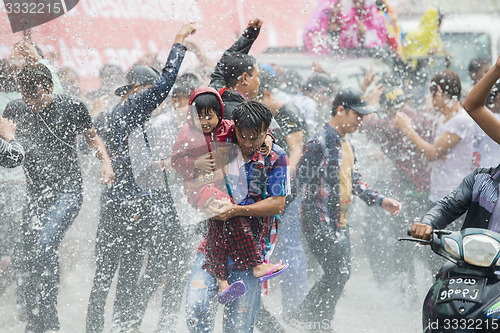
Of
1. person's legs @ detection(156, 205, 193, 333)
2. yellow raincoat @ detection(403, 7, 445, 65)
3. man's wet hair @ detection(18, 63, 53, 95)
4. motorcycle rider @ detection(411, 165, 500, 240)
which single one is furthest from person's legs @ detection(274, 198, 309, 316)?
yellow raincoat @ detection(403, 7, 445, 65)

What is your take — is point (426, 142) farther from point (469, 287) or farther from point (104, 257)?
point (469, 287)

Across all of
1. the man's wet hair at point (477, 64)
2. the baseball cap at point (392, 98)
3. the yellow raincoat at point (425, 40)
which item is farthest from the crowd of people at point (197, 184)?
the yellow raincoat at point (425, 40)

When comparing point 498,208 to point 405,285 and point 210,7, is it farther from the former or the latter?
point 210,7

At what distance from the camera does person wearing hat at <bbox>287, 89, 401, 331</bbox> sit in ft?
14.5

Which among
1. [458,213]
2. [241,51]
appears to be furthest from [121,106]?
[458,213]

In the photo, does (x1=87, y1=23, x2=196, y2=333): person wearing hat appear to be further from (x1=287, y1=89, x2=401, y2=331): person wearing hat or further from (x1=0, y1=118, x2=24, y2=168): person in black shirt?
(x1=287, y1=89, x2=401, y2=331): person wearing hat

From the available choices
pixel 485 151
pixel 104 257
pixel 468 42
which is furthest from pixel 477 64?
pixel 104 257

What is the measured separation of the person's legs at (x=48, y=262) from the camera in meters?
3.87

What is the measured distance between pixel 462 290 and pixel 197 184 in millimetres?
1365

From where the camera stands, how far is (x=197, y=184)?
325 cm

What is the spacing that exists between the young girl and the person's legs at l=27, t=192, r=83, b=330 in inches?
42.5

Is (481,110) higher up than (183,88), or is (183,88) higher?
(481,110)

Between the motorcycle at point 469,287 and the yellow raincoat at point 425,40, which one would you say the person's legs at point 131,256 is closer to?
the motorcycle at point 469,287

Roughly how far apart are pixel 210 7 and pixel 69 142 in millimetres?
2514
